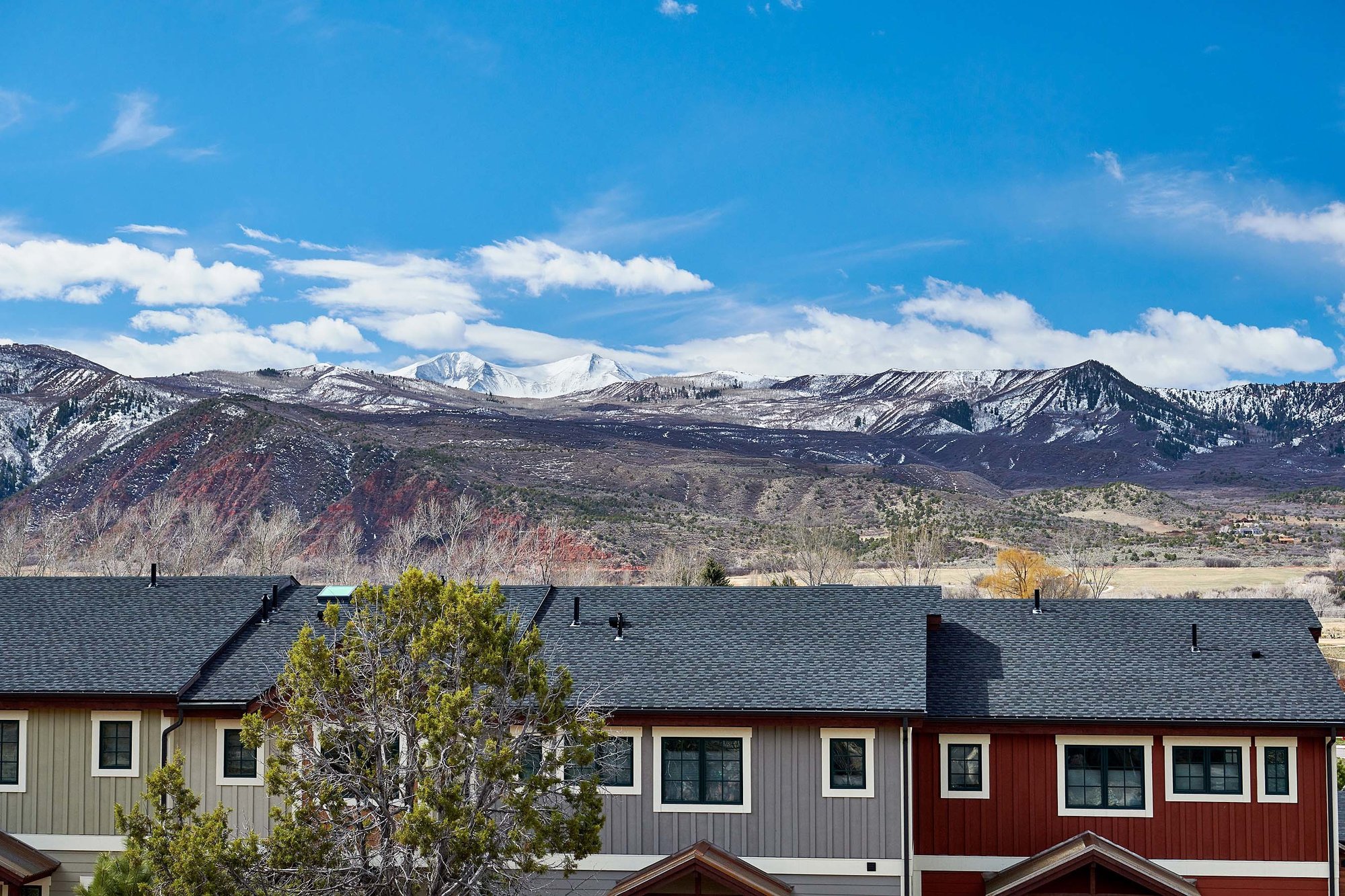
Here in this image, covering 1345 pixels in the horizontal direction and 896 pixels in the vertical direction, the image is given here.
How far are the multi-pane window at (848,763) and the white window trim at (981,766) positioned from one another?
1.71 metres

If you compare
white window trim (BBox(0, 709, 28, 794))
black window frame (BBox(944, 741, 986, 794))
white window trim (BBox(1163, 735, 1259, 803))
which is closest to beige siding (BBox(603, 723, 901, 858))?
black window frame (BBox(944, 741, 986, 794))

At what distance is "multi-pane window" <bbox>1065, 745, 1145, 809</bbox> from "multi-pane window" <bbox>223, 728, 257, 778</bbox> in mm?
11869

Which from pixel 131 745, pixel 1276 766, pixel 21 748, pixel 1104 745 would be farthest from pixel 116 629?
pixel 1276 766

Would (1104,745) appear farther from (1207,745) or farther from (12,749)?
(12,749)

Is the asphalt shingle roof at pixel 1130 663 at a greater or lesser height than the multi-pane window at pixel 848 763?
greater

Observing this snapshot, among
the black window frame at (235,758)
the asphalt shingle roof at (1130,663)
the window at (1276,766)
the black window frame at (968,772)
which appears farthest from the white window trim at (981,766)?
the black window frame at (235,758)

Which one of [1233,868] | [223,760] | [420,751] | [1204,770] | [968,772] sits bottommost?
[1233,868]

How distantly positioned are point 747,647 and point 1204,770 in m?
6.75

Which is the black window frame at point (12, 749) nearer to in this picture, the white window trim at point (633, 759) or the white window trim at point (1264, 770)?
the white window trim at point (633, 759)

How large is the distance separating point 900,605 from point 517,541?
71319 millimetres

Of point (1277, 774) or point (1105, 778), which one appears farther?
point (1105, 778)

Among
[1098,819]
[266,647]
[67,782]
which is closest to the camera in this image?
[1098,819]

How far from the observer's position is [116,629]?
64.5 feet

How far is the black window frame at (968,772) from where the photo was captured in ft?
58.5
